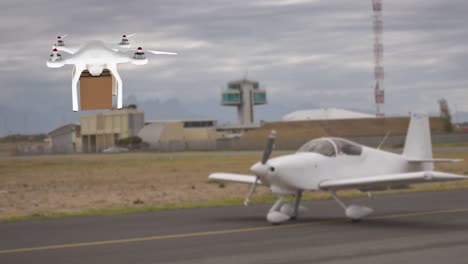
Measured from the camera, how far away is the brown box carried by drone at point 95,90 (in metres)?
6.77

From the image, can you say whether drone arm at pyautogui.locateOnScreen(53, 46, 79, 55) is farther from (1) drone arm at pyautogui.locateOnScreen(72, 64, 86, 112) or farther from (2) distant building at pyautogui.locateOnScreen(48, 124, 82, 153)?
(2) distant building at pyautogui.locateOnScreen(48, 124, 82, 153)

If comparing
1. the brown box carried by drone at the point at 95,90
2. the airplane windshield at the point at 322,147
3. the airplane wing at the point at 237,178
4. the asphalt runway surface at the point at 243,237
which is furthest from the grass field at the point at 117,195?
the brown box carried by drone at the point at 95,90

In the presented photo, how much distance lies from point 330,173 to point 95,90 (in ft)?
39.4

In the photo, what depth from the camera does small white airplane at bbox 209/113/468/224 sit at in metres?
17.7

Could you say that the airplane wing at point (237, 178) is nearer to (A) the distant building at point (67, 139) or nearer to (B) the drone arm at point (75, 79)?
(B) the drone arm at point (75, 79)

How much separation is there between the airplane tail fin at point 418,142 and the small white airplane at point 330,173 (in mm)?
640

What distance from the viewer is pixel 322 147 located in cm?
1870

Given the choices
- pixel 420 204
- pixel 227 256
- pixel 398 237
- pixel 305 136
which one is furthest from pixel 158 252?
pixel 305 136

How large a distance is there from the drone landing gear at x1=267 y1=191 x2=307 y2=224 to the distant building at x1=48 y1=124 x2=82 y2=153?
99.3 meters

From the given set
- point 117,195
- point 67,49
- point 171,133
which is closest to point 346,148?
point 67,49

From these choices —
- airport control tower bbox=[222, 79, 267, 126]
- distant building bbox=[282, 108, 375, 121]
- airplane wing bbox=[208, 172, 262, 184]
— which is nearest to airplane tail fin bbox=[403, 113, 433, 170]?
airplane wing bbox=[208, 172, 262, 184]

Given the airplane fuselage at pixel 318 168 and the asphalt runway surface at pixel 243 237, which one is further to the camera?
the airplane fuselage at pixel 318 168

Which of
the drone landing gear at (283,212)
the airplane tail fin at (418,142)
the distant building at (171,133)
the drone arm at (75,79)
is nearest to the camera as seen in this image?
the drone arm at (75,79)

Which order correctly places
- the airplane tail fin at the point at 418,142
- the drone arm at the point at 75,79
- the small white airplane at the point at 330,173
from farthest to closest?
the airplane tail fin at the point at 418,142 → the small white airplane at the point at 330,173 → the drone arm at the point at 75,79
